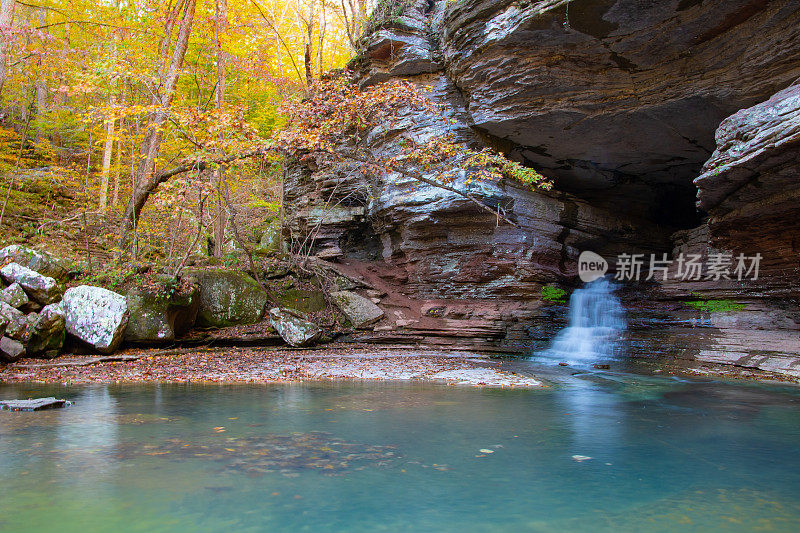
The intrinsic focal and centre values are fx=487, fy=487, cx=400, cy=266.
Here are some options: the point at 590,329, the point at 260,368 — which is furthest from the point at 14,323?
the point at 590,329

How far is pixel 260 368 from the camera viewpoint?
953 cm

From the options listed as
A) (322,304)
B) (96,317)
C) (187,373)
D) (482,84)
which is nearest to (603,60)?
(482,84)

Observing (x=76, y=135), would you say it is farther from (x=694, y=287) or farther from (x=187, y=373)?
(x=694, y=287)

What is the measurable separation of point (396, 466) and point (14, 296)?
9687mm

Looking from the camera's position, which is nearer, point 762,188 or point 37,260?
point 762,188

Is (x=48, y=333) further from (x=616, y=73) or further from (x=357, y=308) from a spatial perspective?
(x=616, y=73)

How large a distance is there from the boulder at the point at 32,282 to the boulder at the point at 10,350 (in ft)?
4.23

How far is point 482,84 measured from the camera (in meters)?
13.2

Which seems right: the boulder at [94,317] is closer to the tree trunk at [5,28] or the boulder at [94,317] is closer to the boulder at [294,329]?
the boulder at [294,329]

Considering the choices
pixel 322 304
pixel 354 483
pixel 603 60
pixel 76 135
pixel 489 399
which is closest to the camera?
pixel 354 483

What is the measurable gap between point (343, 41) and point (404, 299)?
1376 centimetres

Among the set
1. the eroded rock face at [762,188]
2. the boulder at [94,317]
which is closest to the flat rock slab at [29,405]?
the boulder at [94,317]

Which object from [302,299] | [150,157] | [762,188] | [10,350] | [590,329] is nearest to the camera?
[10,350]

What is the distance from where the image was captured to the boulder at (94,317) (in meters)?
10.0
